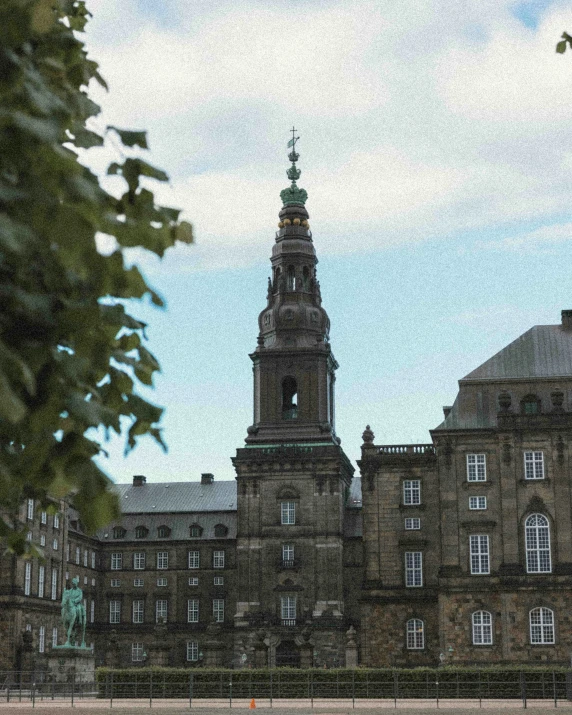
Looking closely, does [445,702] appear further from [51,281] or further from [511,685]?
[51,281]

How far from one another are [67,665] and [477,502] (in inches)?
1046

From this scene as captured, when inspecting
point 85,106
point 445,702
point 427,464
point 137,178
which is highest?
point 427,464

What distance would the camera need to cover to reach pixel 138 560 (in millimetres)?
108750

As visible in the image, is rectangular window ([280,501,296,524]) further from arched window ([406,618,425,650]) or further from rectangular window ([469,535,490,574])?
rectangular window ([469,535,490,574])

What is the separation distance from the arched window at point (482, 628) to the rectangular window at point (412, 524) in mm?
8311

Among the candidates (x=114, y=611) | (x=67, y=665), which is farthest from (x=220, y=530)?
(x=67, y=665)

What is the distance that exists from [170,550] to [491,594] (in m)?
43.1

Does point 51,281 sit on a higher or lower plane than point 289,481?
lower

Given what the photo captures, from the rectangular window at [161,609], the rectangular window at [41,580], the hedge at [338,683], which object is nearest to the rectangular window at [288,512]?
the rectangular window at [41,580]

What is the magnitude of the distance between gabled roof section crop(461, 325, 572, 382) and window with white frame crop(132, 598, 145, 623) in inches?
1733

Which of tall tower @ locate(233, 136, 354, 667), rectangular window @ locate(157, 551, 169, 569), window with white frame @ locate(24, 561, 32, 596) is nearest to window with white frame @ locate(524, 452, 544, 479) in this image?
tall tower @ locate(233, 136, 354, 667)

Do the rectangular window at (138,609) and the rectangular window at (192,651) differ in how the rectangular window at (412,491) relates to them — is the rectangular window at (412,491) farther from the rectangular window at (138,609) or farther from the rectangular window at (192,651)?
the rectangular window at (138,609)

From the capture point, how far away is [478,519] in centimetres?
7319

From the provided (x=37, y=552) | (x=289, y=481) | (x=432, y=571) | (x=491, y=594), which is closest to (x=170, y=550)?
(x=289, y=481)
